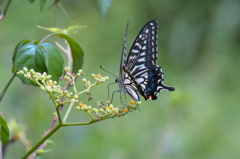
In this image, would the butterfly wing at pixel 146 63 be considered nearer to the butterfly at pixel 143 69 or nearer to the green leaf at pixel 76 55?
the butterfly at pixel 143 69

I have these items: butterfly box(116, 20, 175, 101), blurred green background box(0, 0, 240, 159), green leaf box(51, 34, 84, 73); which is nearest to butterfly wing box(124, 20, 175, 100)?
butterfly box(116, 20, 175, 101)

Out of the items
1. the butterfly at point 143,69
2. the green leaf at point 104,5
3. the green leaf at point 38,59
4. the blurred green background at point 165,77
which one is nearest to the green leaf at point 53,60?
the green leaf at point 38,59

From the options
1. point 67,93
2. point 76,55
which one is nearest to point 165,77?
point 76,55

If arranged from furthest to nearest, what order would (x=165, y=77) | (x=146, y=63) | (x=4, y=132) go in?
(x=165, y=77)
(x=146, y=63)
(x=4, y=132)

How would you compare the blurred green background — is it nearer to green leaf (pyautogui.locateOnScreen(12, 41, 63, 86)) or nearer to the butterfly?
the butterfly

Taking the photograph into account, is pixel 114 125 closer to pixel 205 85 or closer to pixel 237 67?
pixel 205 85

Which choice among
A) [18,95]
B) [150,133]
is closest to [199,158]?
[150,133]

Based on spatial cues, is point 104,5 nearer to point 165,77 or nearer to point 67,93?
point 67,93
